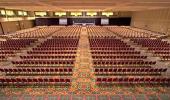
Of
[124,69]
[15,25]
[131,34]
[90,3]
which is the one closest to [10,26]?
[15,25]

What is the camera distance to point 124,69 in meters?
11.9

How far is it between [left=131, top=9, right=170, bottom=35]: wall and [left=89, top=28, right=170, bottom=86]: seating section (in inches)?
661

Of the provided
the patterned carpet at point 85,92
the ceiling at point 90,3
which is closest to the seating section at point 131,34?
the ceiling at point 90,3

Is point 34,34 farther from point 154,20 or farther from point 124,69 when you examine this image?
Answer: point 154,20

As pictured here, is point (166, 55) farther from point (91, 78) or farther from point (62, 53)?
point (62, 53)

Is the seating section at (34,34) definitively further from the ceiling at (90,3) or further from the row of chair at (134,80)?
the row of chair at (134,80)

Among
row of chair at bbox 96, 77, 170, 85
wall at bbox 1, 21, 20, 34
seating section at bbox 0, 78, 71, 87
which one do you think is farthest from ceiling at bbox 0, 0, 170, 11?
wall at bbox 1, 21, 20, 34

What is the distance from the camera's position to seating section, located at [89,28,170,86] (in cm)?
1045

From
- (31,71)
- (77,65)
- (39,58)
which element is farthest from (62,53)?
(31,71)

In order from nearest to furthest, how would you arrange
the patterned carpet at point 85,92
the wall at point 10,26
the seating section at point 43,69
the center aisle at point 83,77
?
the patterned carpet at point 85,92 → the center aisle at point 83,77 → the seating section at point 43,69 → the wall at point 10,26

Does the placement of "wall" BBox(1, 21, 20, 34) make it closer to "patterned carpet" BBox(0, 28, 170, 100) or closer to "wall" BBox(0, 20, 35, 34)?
"wall" BBox(0, 20, 35, 34)

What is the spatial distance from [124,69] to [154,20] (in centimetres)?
2761

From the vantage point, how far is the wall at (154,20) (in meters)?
30.1

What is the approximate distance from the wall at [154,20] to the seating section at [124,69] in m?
16.8
